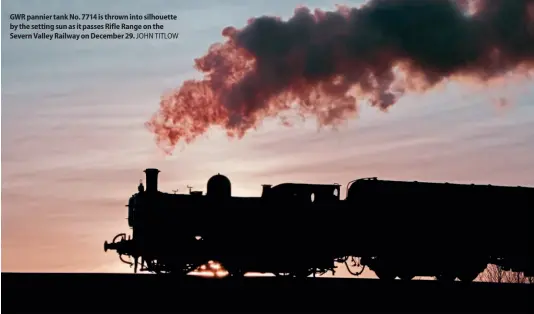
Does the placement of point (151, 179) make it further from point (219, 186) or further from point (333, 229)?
point (333, 229)

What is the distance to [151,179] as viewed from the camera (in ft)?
93.2

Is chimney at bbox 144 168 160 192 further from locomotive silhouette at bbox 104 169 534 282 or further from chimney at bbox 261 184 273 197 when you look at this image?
chimney at bbox 261 184 273 197

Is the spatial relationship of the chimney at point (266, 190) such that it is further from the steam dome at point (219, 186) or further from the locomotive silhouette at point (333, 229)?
the steam dome at point (219, 186)

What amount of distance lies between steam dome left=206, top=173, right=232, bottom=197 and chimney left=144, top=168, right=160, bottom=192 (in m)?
1.86

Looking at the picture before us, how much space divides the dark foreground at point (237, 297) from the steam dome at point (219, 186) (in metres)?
6.33

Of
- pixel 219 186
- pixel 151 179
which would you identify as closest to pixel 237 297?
pixel 219 186

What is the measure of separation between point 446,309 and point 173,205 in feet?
39.7

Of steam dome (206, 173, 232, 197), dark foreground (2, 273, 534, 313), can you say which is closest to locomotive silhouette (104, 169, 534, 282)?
steam dome (206, 173, 232, 197)

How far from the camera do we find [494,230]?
30484mm

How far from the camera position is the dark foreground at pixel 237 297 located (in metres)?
17.4

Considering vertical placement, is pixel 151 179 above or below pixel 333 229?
above

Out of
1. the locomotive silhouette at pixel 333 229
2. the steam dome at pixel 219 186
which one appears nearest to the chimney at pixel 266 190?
the locomotive silhouette at pixel 333 229

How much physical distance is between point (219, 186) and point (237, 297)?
10.1 metres

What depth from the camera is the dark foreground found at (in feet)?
57.1
